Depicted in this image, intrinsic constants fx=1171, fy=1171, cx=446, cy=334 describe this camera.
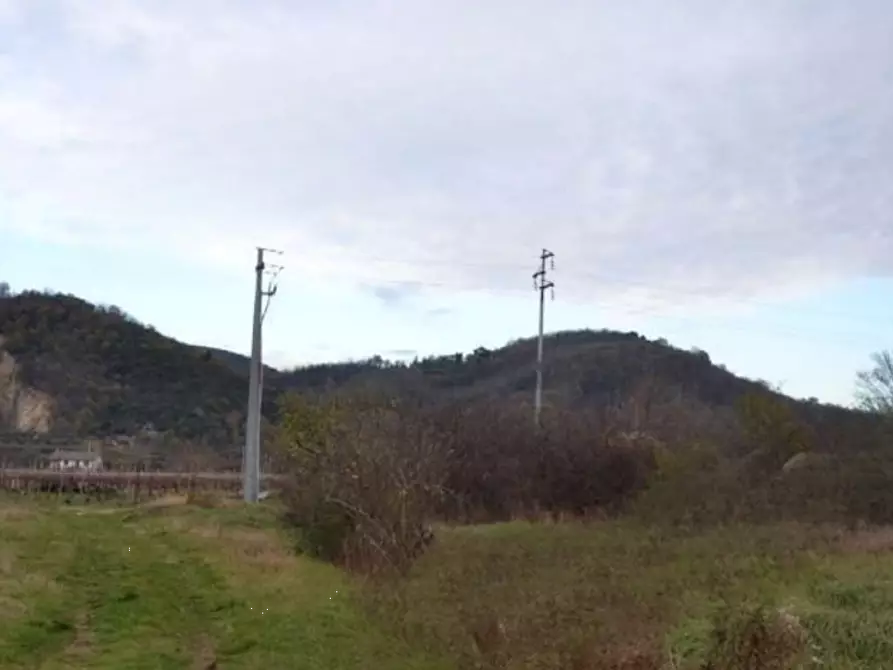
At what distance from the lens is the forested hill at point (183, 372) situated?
7606cm

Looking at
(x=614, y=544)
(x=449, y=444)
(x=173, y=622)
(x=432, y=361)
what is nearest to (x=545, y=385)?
(x=432, y=361)

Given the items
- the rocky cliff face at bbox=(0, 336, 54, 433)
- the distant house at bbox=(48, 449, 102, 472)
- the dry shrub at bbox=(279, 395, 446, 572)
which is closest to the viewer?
the dry shrub at bbox=(279, 395, 446, 572)

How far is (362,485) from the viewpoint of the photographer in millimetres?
21812

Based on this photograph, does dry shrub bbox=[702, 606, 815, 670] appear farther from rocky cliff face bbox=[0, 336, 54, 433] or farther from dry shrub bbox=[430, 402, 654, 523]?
rocky cliff face bbox=[0, 336, 54, 433]

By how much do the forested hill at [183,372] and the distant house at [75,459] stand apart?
481 inches

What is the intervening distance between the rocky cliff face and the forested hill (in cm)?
11

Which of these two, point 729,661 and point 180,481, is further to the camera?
point 180,481

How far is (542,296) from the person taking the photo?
1837 inches

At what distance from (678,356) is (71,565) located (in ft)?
209

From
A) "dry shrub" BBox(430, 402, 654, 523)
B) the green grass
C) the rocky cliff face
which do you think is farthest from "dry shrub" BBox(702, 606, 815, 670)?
the rocky cliff face

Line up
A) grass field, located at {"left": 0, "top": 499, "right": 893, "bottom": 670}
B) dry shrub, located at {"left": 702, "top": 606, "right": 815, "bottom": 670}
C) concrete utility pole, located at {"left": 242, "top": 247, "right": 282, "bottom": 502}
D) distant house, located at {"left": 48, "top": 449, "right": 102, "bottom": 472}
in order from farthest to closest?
distant house, located at {"left": 48, "top": 449, "right": 102, "bottom": 472} < concrete utility pole, located at {"left": 242, "top": 247, "right": 282, "bottom": 502} < grass field, located at {"left": 0, "top": 499, "right": 893, "bottom": 670} < dry shrub, located at {"left": 702, "top": 606, "right": 815, "bottom": 670}

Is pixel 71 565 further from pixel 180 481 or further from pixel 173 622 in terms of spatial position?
pixel 180 481

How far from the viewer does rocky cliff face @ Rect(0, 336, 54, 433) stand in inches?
3231

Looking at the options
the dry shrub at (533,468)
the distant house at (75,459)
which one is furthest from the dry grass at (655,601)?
the distant house at (75,459)
